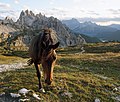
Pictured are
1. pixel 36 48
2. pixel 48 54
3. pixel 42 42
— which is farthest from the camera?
pixel 36 48

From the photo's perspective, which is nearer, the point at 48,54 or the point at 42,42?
the point at 48,54

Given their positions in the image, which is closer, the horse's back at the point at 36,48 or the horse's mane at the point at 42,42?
the horse's mane at the point at 42,42

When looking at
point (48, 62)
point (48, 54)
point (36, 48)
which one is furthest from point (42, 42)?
point (36, 48)

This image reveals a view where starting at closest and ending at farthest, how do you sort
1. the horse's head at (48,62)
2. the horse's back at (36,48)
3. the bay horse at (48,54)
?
the bay horse at (48,54), the horse's head at (48,62), the horse's back at (36,48)

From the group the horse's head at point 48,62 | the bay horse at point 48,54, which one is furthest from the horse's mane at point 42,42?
the horse's head at point 48,62

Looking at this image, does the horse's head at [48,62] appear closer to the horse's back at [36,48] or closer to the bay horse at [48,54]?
the bay horse at [48,54]

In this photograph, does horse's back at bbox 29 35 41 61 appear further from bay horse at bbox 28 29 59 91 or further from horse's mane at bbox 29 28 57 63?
bay horse at bbox 28 29 59 91

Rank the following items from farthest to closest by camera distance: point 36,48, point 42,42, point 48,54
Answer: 1. point 36,48
2. point 42,42
3. point 48,54

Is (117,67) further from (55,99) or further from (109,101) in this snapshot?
(55,99)

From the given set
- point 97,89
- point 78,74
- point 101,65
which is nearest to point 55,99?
point 97,89

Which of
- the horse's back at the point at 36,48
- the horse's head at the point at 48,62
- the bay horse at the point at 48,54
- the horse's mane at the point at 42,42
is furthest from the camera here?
the horse's back at the point at 36,48

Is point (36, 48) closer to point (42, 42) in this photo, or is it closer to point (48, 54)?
point (42, 42)

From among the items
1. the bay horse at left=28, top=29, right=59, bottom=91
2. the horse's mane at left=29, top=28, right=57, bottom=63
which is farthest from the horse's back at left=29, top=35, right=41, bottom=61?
the bay horse at left=28, top=29, right=59, bottom=91

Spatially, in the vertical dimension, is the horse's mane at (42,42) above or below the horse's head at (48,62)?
above
